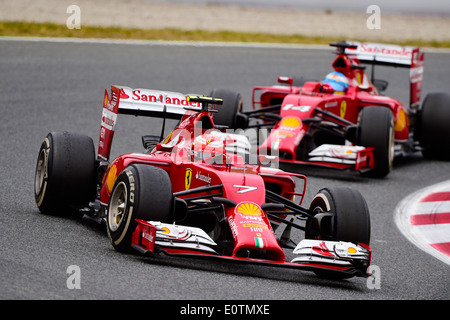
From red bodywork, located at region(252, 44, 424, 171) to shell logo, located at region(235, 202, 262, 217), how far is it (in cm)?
492

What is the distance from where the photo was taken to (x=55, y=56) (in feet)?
67.2

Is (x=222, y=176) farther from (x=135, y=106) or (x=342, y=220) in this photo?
(x=135, y=106)

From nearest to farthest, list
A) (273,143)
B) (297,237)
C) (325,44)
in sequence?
1. (297,237)
2. (273,143)
3. (325,44)

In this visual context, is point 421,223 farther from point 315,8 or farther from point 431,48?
point 315,8

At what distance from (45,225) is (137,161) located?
107 cm

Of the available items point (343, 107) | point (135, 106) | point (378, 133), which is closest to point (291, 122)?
point (378, 133)

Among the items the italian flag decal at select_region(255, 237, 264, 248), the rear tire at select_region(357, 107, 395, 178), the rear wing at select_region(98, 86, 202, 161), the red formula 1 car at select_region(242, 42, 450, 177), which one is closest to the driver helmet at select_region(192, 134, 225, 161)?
the rear wing at select_region(98, 86, 202, 161)

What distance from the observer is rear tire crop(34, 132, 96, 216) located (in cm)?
896

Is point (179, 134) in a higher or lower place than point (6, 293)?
higher

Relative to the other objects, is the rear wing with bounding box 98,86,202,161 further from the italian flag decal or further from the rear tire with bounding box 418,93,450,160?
the rear tire with bounding box 418,93,450,160

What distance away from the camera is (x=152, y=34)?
2573cm

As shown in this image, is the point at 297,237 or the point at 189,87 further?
the point at 189,87

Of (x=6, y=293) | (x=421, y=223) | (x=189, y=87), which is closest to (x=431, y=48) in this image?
(x=189, y=87)

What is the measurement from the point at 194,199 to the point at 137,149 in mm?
6219
